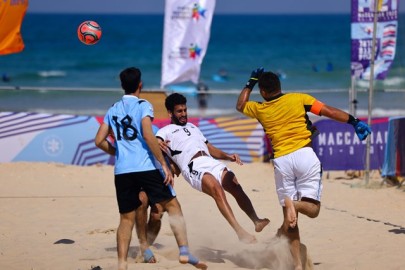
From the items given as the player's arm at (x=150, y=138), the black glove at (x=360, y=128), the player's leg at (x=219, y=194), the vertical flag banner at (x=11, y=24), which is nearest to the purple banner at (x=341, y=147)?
the vertical flag banner at (x=11, y=24)

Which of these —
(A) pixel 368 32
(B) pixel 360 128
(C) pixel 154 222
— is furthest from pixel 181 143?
(A) pixel 368 32

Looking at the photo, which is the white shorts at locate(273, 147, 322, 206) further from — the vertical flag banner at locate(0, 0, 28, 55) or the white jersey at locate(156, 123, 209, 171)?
the vertical flag banner at locate(0, 0, 28, 55)

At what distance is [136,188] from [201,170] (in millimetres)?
975

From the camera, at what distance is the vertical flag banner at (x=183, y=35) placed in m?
13.8

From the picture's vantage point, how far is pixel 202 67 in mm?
44375

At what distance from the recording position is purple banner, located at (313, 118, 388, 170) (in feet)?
41.4

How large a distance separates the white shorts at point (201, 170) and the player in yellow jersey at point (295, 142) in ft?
2.36

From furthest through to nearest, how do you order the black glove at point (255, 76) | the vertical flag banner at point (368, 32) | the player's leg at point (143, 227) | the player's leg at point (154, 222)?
1. the vertical flag banner at point (368, 32)
2. the player's leg at point (154, 222)
3. the player's leg at point (143, 227)
4. the black glove at point (255, 76)

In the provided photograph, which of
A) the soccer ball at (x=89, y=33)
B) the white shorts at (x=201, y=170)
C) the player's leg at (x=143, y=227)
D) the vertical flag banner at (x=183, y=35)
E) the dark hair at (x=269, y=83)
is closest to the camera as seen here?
the dark hair at (x=269, y=83)

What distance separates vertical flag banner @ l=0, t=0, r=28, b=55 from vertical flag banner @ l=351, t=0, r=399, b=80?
460cm

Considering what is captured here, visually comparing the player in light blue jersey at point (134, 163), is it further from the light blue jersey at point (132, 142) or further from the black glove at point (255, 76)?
the black glove at point (255, 76)

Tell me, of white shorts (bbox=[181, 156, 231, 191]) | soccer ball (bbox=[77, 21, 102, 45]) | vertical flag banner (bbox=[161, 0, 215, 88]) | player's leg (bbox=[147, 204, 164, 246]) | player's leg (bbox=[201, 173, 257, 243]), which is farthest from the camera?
vertical flag banner (bbox=[161, 0, 215, 88])

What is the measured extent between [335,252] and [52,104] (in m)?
17.4

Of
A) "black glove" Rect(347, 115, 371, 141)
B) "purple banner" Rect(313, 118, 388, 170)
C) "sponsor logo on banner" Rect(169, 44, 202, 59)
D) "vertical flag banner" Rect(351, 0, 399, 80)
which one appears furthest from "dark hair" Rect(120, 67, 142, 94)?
"sponsor logo on banner" Rect(169, 44, 202, 59)
